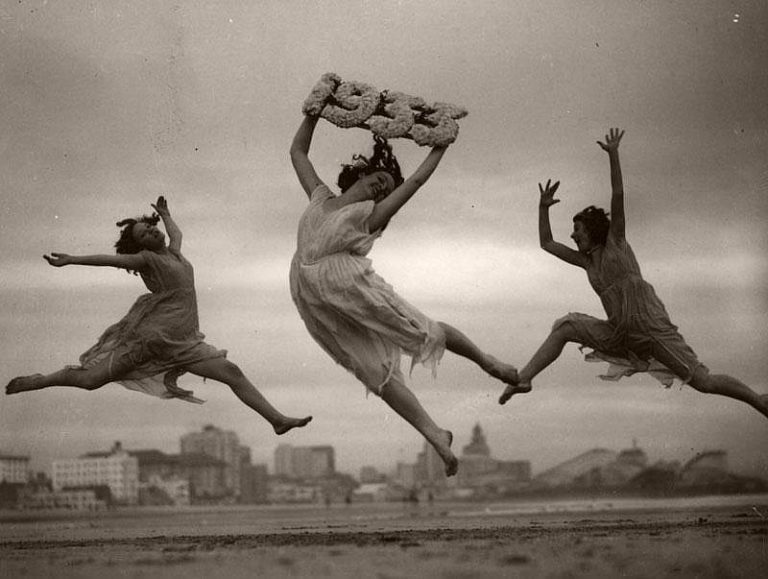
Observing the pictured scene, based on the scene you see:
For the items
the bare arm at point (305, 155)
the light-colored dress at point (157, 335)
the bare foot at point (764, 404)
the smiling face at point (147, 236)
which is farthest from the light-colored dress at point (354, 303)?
the bare foot at point (764, 404)

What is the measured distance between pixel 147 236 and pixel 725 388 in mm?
4664

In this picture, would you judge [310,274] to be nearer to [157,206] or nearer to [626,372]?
[157,206]

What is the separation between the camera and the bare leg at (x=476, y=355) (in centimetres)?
1212

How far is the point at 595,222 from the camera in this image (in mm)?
13219

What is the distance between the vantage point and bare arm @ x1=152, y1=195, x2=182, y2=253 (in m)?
12.9

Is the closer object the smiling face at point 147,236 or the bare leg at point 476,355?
the bare leg at point 476,355

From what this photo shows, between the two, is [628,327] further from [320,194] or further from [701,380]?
[320,194]

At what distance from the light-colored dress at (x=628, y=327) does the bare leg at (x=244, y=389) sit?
228cm

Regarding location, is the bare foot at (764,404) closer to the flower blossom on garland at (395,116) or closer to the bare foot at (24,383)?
the flower blossom on garland at (395,116)

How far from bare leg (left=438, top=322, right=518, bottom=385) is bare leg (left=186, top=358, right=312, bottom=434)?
134 cm

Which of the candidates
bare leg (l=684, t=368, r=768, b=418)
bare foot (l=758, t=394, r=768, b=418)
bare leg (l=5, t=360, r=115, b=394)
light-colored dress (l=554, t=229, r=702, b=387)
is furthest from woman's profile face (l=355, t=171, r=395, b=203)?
bare foot (l=758, t=394, r=768, b=418)

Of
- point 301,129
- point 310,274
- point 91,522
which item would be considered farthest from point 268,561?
point 91,522

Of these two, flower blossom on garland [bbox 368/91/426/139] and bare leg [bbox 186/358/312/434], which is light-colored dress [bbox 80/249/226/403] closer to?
bare leg [bbox 186/358/312/434]

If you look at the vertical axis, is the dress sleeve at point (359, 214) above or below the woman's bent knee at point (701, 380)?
above
